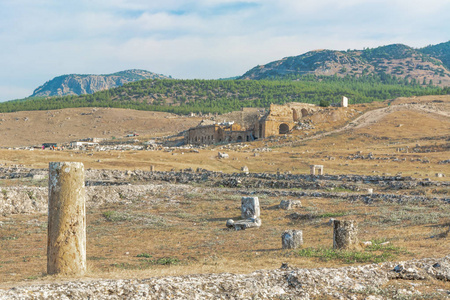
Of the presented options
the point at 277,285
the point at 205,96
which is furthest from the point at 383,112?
the point at 205,96

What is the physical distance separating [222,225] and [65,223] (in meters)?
11.2

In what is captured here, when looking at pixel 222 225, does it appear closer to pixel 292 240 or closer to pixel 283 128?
pixel 292 240

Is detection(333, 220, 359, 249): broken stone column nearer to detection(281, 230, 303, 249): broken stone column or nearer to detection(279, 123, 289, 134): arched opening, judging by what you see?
detection(281, 230, 303, 249): broken stone column

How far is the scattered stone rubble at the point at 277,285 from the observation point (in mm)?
7707

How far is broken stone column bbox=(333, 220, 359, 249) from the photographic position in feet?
42.4

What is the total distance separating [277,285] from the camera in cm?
884

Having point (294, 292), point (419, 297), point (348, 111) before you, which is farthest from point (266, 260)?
point (348, 111)

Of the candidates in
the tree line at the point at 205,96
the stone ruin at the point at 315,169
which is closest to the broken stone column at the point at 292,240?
the stone ruin at the point at 315,169

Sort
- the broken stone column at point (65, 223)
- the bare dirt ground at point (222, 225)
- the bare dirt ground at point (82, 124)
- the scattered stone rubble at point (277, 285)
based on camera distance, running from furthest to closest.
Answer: the bare dirt ground at point (82, 124) → the bare dirt ground at point (222, 225) → the broken stone column at point (65, 223) → the scattered stone rubble at point (277, 285)

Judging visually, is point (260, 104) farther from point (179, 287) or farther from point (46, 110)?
point (179, 287)

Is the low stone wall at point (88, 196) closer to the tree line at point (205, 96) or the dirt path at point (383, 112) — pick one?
the dirt path at point (383, 112)

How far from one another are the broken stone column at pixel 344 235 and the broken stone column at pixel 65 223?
6900 millimetres

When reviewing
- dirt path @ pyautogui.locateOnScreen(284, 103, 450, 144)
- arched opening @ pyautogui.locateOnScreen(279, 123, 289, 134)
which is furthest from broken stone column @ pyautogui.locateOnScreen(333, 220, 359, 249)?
arched opening @ pyautogui.locateOnScreen(279, 123, 289, 134)

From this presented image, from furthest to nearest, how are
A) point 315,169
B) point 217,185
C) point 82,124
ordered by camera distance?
point 82,124, point 315,169, point 217,185
